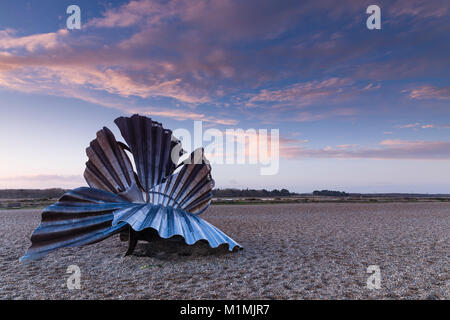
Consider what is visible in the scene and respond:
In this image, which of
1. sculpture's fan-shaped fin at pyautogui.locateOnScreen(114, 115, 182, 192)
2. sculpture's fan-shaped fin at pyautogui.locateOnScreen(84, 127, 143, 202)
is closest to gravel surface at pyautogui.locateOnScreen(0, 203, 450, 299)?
sculpture's fan-shaped fin at pyautogui.locateOnScreen(84, 127, 143, 202)

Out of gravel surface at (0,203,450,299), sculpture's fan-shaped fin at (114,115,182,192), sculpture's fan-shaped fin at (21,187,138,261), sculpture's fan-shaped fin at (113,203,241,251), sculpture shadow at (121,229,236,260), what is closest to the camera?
gravel surface at (0,203,450,299)

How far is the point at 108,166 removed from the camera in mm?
10688

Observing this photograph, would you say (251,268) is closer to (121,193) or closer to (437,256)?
(121,193)

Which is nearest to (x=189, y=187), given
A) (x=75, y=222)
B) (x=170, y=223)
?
(x=170, y=223)

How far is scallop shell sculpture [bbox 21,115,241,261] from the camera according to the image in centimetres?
861

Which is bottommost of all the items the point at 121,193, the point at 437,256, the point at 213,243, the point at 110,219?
the point at 437,256

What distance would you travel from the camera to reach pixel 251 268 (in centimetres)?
821

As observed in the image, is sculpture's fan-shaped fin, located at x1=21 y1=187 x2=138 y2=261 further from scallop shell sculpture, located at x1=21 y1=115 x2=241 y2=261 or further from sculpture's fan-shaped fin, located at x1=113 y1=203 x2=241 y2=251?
sculpture's fan-shaped fin, located at x1=113 y1=203 x2=241 y2=251

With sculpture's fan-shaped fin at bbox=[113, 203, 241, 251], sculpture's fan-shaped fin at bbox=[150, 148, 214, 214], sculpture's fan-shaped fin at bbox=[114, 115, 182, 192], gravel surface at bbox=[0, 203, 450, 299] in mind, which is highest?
sculpture's fan-shaped fin at bbox=[114, 115, 182, 192]

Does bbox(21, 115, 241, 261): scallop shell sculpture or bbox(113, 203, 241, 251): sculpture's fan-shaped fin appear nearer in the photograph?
bbox(113, 203, 241, 251): sculpture's fan-shaped fin

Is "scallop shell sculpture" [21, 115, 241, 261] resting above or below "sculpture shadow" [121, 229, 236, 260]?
above
